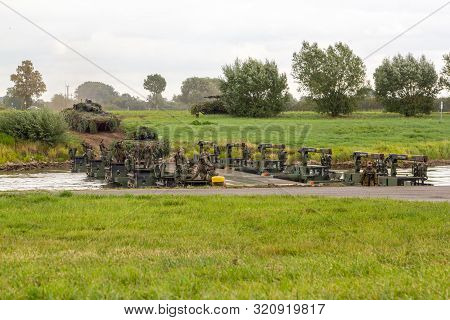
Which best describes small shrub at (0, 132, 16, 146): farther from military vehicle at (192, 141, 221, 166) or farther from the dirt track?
the dirt track

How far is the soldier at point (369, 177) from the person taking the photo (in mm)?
27234

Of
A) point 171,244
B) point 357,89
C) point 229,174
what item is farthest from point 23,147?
point 357,89

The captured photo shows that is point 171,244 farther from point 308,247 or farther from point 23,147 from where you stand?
point 23,147

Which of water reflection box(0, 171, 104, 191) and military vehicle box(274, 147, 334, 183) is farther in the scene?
military vehicle box(274, 147, 334, 183)

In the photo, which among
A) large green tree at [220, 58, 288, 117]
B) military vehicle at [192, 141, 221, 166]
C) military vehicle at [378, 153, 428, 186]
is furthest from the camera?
large green tree at [220, 58, 288, 117]

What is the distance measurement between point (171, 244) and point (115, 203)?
21.4 ft

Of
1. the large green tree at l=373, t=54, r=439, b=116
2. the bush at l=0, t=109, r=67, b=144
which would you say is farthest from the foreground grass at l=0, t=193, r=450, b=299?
the large green tree at l=373, t=54, r=439, b=116

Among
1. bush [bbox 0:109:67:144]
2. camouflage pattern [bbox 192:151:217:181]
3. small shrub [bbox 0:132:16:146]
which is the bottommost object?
camouflage pattern [bbox 192:151:217:181]

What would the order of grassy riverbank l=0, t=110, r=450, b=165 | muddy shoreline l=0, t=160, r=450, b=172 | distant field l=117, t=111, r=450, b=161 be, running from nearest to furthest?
muddy shoreline l=0, t=160, r=450, b=172 < grassy riverbank l=0, t=110, r=450, b=165 < distant field l=117, t=111, r=450, b=161

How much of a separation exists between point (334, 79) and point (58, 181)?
61.3 m

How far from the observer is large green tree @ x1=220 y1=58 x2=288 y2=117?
271 ft

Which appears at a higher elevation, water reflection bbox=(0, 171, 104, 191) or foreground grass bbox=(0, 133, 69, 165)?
foreground grass bbox=(0, 133, 69, 165)

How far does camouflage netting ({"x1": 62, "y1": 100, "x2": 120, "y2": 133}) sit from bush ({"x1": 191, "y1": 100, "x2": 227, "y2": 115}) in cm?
3002

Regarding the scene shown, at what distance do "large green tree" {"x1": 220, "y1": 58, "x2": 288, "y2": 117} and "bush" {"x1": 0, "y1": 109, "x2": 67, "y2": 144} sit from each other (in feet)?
121
